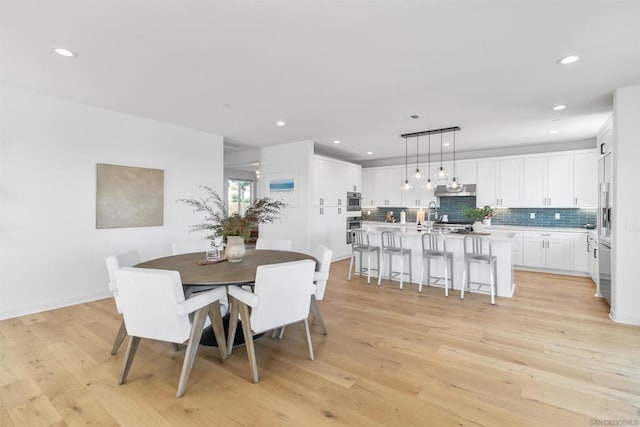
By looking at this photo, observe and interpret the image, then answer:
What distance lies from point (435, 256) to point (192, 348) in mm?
3667

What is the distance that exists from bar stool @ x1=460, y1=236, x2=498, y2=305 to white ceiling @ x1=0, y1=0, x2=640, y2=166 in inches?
72.6

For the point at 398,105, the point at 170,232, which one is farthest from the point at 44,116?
the point at 398,105

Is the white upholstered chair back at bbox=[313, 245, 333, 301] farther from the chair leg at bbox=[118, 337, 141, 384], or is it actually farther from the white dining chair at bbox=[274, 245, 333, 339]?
the chair leg at bbox=[118, 337, 141, 384]

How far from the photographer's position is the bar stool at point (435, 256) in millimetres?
4632

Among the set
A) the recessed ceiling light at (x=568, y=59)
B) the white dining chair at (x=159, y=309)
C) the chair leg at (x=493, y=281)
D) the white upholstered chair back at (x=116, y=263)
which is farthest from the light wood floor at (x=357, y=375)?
the recessed ceiling light at (x=568, y=59)

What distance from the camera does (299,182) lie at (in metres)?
6.28

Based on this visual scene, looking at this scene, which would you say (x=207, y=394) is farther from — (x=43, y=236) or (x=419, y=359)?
(x=43, y=236)

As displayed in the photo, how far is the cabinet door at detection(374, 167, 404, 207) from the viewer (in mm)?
8047

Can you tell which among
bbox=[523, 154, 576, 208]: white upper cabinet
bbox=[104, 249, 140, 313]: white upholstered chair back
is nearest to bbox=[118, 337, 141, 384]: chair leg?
bbox=[104, 249, 140, 313]: white upholstered chair back

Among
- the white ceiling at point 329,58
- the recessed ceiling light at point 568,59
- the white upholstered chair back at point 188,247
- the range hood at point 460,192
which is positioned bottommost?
the white upholstered chair back at point 188,247

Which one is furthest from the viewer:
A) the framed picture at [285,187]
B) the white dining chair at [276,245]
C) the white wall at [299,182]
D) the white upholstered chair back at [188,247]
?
the framed picture at [285,187]

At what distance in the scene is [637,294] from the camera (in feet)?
11.1

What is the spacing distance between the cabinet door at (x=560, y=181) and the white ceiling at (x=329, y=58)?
1.49 meters

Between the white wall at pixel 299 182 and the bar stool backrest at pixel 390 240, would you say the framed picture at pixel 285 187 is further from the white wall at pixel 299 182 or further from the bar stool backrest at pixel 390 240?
the bar stool backrest at pixel 390 240
